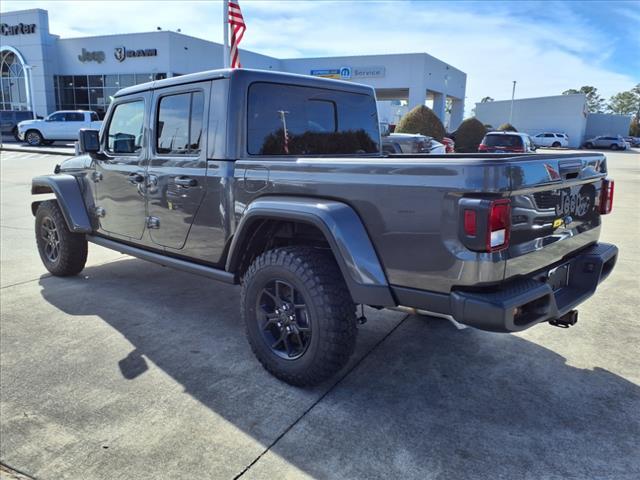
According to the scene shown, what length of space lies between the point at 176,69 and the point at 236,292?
31698 millimetres

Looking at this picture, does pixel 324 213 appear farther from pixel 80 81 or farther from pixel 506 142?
pixel 80 81

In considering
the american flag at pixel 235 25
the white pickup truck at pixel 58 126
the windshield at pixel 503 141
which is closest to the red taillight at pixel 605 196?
the american flag at pixel 235 25

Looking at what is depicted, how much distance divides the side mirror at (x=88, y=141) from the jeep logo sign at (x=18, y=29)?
37.7m

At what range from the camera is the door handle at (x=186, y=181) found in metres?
3.65

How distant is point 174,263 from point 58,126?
1032 inches

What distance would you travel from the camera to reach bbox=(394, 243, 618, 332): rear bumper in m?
2.39

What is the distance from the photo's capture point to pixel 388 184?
2.62 m

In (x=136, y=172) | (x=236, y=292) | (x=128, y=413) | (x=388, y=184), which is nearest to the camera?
(x=388, y=184)

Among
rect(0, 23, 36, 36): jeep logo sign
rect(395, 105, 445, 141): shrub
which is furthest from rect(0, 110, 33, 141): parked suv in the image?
rect(395, 105, 445, 141): shrub

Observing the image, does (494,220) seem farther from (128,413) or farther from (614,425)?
(128,413)

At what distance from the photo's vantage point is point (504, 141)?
54.7 ft

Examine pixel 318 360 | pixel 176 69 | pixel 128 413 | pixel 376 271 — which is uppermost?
pixel 176 69

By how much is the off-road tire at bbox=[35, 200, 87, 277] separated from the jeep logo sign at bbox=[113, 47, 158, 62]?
1217 inches

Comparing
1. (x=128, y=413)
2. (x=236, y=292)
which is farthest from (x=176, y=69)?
(x=128, y=413)
